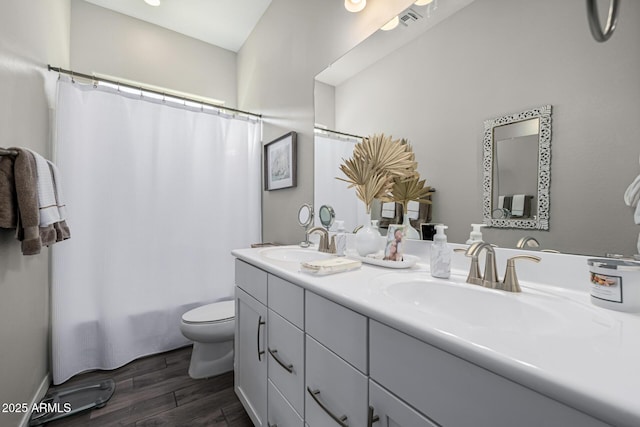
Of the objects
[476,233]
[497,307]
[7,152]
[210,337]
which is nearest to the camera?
[497,307]

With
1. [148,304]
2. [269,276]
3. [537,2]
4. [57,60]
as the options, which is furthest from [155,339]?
[537,2]

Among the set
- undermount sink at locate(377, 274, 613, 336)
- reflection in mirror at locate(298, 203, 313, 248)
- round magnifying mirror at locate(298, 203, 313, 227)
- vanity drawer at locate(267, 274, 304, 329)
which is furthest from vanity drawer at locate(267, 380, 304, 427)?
round magnifying mirror at locate(298, 203, 313, 227)

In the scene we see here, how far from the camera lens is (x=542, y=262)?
0.80 m

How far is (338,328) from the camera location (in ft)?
2.39

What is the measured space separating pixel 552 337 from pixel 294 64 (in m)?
2.02

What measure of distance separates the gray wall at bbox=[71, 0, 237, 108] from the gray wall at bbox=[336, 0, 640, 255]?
222 cm

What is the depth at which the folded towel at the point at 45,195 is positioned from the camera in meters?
1.21

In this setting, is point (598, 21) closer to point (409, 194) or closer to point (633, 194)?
point (633, 194)

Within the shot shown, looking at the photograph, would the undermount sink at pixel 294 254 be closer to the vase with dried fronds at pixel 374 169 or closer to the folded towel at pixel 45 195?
the vase with dried fronds at pixel 374 169

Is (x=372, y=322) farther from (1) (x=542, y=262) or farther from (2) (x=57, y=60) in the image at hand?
(2) (x=57, y=60)

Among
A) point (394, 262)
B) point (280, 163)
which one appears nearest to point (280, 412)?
point (394, 262)

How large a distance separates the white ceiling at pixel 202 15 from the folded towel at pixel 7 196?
1.85m

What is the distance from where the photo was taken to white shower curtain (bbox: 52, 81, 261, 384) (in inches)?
68.5

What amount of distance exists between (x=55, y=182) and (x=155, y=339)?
1.28 meters
